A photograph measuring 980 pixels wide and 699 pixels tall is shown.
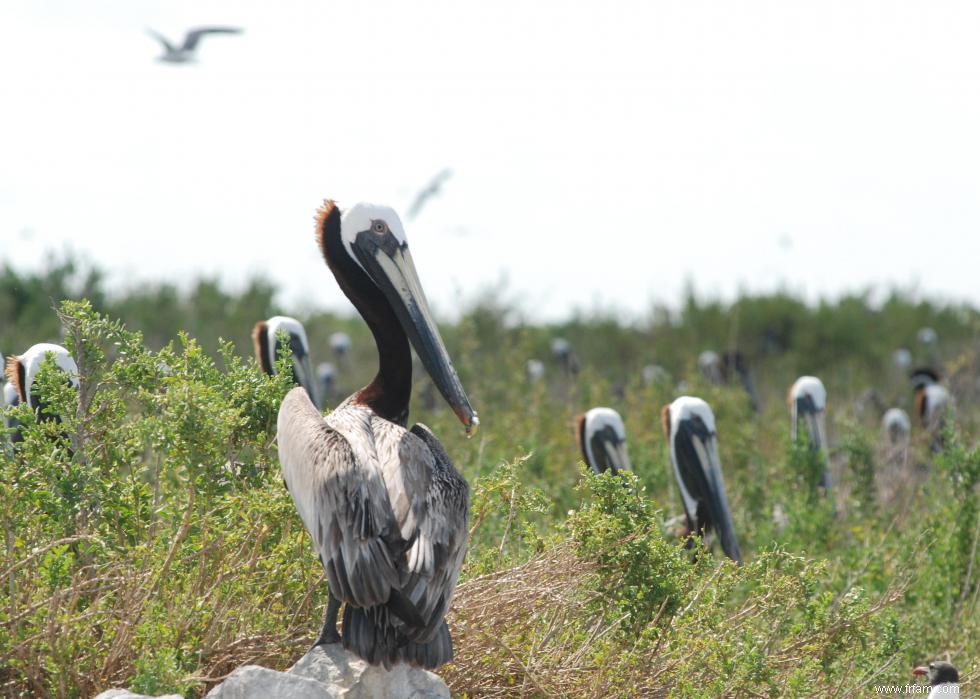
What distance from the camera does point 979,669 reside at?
498cm

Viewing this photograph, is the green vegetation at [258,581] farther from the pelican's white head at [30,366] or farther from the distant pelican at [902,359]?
the distant pelican at [902,359]

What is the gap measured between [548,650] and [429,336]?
3.46ft

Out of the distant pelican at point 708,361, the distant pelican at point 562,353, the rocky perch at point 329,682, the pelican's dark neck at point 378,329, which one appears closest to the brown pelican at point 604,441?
the pelican's dark neck at point 378,329

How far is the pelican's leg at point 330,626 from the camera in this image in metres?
3.96

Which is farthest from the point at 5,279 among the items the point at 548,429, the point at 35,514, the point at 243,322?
the point at 35,514

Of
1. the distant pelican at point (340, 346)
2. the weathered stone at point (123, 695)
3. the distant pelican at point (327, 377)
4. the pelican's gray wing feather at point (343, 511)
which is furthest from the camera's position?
the distant pelican at point (340, 346)

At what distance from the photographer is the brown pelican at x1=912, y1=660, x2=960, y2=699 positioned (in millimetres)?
4617

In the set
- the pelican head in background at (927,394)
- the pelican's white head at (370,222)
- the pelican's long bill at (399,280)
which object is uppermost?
the pelican's white head at (370,222)

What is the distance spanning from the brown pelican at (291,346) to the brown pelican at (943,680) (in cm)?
408

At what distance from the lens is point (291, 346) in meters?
8.22

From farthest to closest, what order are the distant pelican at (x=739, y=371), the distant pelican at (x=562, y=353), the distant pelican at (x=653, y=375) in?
the distant pelican at (x=562, y=353) < the distant pelican at (x=739, y=371) < the distant pelican at (x=653, y=375)

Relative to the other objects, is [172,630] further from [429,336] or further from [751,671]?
[751,671]

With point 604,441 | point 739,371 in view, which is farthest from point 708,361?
→ point 604,441

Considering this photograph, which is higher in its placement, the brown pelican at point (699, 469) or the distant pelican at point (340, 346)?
the distant pelican at point (340, 346)
